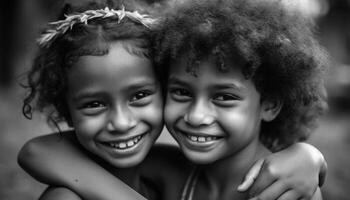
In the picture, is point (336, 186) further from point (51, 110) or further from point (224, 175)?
point (51, 110)

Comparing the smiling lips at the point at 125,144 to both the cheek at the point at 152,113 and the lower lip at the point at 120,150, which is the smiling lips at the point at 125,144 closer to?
the lower lip at the point at 120,150

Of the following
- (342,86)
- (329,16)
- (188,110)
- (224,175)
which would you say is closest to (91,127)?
(188,110)

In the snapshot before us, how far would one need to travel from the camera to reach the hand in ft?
8.97

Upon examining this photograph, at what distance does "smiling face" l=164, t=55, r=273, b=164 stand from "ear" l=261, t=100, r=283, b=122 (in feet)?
0.23

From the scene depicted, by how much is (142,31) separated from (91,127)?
1.83ft

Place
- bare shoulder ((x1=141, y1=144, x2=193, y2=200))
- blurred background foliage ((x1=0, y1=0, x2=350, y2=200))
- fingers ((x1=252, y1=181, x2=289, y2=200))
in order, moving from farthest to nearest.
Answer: blurred background foliage ((x1=0, y1=0, x2=350, y2=200)), bare shoulder ((x1=141, y1=144, x2=193, y2=200)), fingers ((x1=252, y1=181, x2=289, y2=200))

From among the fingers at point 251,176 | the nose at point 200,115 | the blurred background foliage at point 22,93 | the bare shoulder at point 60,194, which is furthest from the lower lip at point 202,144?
the blurred background foliage at point 22,93

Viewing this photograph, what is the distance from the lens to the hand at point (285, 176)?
2.73m

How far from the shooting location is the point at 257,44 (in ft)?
8.59

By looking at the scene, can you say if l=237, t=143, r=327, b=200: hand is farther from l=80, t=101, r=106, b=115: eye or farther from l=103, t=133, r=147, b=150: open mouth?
l=80, t=101, r=106, b=115: eye

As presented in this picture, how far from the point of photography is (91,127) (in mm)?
2773

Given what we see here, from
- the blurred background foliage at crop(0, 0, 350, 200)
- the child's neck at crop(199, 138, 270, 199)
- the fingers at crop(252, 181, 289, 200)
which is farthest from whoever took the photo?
the blurred background foliage at crop(0, 0, 350, 200)

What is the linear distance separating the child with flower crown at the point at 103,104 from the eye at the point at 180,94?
1cm

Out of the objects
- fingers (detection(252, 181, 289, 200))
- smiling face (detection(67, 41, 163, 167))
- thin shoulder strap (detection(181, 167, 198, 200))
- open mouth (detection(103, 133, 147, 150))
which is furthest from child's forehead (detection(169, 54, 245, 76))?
thin shoulder strap (detection(181, 167, 198, 200))
